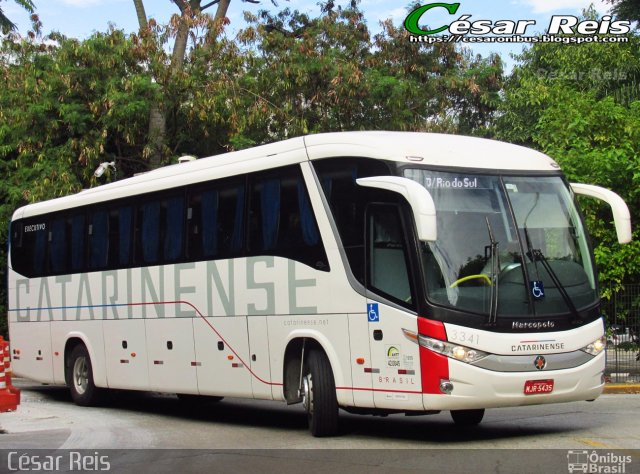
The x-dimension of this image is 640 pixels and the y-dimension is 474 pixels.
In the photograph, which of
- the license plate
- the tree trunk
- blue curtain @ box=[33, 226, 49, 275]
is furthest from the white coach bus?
the tree trunk

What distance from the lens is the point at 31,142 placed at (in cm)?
2684

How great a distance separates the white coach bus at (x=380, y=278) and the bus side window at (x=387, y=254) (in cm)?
2

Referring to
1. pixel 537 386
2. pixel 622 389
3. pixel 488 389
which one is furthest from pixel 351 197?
pixel 622 389

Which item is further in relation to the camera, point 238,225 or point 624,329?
point 624,329

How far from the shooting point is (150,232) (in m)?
16.1

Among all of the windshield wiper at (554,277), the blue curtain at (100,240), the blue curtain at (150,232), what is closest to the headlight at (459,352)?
the windshield wiper at (554,277)

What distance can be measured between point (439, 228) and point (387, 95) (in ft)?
58.4

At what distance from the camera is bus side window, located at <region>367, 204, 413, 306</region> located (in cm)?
1123

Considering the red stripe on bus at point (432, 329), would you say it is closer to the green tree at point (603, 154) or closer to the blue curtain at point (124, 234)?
the blue curtain at point (124, 234)

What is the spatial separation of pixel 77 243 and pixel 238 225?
17.6 ft

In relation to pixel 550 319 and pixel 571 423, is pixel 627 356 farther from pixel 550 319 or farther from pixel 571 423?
pixel 550 319

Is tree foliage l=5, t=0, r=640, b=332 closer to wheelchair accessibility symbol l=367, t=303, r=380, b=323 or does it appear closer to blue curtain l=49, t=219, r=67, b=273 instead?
blue curtain l=49, t=219, r=67, b=273

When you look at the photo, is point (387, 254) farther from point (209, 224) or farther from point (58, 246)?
point (58, 246)

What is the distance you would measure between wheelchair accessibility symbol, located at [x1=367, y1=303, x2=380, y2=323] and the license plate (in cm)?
174
